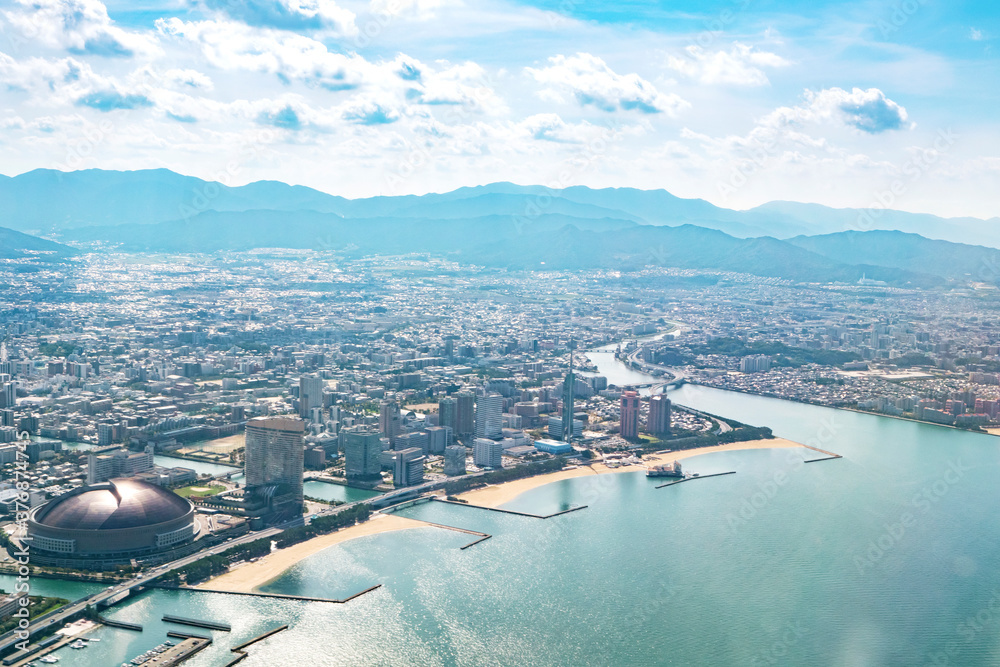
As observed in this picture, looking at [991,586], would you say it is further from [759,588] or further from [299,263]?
[299,263]

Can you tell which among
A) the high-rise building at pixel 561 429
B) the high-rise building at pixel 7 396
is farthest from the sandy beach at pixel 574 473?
the high-rise building at pixel 7 396

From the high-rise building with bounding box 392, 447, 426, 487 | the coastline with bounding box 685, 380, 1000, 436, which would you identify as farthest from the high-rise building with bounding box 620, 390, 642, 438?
the coastline with bounding box 685, 380, 1000, 436

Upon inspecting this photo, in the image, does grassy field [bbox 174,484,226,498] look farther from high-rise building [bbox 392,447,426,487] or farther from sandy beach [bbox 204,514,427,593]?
high-rise building [bbox 392,447,426,487]

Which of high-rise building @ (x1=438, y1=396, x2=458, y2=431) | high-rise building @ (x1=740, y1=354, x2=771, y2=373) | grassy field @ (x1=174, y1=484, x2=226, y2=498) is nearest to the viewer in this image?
grassy field @ (x1=174, y1=484, x2=226, y2=498)

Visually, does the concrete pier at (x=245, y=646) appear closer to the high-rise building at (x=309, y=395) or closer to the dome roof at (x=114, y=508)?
the dome roof at (x=114, y=508)

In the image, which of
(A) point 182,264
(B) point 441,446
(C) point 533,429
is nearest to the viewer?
(B) point 441,446

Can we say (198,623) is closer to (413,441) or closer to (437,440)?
(413,441)

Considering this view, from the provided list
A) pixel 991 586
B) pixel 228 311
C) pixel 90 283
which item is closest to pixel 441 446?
pixel 991 586
